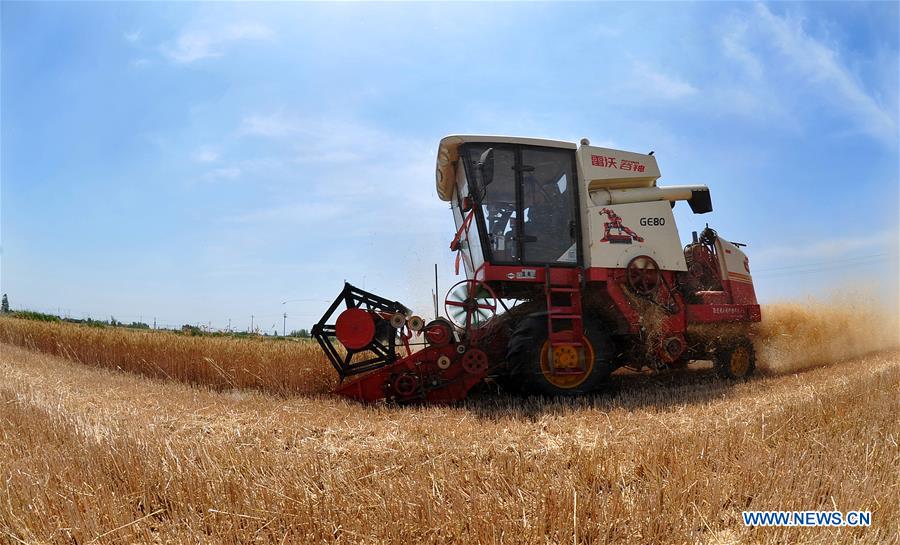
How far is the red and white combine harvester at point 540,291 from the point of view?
18.4 feet

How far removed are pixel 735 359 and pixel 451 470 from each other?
5.53 metres

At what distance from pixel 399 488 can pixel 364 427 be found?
1831 mm

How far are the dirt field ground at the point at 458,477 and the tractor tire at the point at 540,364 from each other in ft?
3.99

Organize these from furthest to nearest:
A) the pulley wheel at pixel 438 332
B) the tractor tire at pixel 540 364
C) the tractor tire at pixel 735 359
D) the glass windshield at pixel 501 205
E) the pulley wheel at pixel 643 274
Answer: the tractor tire at pixel 735 359
the pulley wheel at pixel 643 274
the glass windshield at pixel 501 205
the pulley wheel at pixel 438 332
the tractor tire at pixel 540 364

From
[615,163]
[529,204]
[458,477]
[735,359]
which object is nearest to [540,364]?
[529,204]

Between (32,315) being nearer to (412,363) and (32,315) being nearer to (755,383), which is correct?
(412,363)

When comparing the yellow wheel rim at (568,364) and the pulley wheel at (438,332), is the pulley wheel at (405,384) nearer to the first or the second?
the pulley wheel at (438,332)

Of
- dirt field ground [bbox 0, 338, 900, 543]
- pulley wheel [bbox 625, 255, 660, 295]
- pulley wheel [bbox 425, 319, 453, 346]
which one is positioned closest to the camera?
dirt field ground [bbox 0, 338, 900, 543]

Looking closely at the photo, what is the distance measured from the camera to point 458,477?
8.02ft

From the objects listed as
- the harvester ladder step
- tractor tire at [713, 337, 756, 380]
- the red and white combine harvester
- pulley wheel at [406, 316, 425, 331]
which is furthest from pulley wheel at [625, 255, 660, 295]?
pulley wheel at [406, 316, 425, 331]

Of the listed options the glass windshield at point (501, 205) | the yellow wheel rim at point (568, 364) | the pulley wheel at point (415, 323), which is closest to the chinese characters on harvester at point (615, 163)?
the glass windshield at point (501, 205)

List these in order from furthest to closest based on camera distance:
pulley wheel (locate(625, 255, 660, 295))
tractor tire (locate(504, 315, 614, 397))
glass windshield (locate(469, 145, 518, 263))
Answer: pulley wheel (locate(625, 255, 660, 295))
glass windshield (locate(469, 145, 518, 263))
tractor tire (locate(504, 315, 614, 397))

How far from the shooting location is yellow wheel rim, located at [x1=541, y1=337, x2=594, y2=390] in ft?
18.2

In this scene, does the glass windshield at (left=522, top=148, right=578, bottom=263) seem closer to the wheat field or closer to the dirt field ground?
the wheat field
